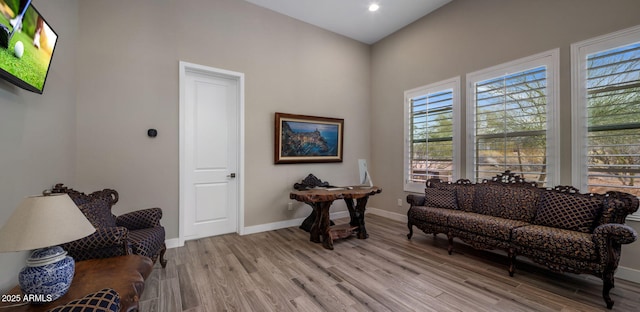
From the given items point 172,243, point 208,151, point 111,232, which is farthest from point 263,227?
point 111,232

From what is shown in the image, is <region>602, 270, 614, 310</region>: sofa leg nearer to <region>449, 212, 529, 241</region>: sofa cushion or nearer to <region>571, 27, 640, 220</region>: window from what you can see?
<region>449, 212, 529, 241</region>: sofa cushion

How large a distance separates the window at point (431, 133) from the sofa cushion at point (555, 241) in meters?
1.48

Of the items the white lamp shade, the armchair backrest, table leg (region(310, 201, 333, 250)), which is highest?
the white lamp shade

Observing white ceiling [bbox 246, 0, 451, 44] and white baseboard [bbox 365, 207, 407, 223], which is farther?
white baseboard [bbox 365, 207, 407, 223]

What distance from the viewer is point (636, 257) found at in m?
2.48

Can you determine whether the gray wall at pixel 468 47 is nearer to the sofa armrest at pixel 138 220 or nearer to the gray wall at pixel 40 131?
the sofa armrest at pixel 138 220

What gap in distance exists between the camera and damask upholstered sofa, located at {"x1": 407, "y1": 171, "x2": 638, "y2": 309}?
6.98 feet

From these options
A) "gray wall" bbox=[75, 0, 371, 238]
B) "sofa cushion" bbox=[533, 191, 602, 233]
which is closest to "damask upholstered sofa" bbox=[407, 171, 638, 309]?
"sofa cushion" bbox=[533, 191, 602, 233]

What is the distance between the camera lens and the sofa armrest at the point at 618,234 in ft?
6.59

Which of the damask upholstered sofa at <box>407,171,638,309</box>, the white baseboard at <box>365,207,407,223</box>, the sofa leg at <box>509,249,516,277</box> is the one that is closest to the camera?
the damask upholstered sofa at <box>407,171,638,309</box>

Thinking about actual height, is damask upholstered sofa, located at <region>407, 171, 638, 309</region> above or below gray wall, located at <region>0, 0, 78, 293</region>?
below

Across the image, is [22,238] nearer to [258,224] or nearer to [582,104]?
[258,224]

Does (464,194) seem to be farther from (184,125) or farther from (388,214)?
(184,125)

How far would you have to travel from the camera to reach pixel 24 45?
1.69m
